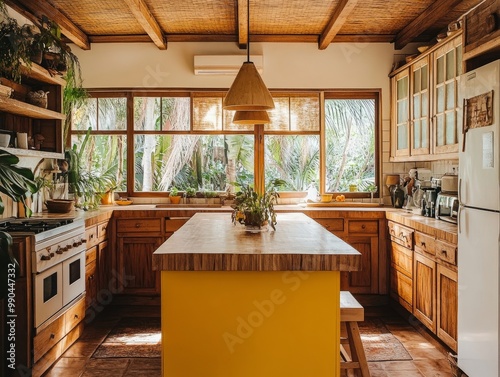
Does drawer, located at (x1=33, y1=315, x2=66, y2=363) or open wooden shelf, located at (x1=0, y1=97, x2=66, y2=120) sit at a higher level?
open wooden shelf, located at (x1=0, y1=97, x2=66, y2=120)

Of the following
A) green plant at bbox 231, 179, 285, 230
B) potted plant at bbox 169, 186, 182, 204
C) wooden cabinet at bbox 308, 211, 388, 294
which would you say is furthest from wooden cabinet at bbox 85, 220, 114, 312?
wooden cabinet at bbox 308, 211, 388, 294

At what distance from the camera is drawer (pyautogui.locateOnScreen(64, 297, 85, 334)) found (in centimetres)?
363

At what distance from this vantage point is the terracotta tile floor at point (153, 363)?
128 inches

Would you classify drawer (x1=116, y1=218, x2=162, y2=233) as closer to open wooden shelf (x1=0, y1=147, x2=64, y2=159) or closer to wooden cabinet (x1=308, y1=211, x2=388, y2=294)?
open wooden shelf (x1=0, y1=147, x2=64, y2=159)

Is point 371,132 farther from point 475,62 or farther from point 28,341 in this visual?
point 28,341

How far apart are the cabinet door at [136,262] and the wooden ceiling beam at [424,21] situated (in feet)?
11.0

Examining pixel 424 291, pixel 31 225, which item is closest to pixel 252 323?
pixel 31 225

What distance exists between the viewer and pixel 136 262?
Result: 16.2ft

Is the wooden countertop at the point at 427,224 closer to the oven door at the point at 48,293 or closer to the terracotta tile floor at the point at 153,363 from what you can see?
the terracotta tile floor at the point at 153,363

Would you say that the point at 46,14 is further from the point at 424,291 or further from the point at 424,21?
the point at 424,291

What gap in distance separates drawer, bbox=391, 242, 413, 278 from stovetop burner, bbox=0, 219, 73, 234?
2888 millimetres

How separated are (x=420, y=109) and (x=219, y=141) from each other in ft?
7.37

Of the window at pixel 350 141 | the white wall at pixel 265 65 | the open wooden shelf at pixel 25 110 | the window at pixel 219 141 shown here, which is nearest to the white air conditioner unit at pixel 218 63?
the white wall at pixel 265 65

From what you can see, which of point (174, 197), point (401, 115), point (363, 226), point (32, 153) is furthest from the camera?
point (174, 197)
